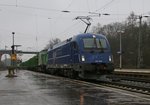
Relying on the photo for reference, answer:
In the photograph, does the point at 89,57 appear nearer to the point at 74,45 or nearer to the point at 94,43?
the point at 94,43

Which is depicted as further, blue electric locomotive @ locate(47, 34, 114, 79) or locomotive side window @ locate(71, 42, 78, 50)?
locomotive side window @ locate(71, 42, 78, 50)

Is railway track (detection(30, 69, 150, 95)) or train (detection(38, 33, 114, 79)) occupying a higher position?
train (detection(38, 33, 114, 79))

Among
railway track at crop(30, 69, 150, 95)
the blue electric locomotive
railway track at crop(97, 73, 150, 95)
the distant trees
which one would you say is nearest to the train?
the blue electric locomotive

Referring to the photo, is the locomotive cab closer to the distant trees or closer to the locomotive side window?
the locomotive side window

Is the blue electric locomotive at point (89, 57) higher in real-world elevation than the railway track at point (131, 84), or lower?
higher

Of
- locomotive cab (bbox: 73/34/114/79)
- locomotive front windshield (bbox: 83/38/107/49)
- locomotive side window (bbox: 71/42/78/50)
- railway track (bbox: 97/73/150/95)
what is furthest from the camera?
locomotive side window (bbox: 71/42/78/50)

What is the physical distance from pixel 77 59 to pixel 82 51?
0.78m

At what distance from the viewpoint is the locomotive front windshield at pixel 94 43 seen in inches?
1130

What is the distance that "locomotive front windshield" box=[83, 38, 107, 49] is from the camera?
28.7m

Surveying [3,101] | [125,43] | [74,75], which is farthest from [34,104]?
[125,43]

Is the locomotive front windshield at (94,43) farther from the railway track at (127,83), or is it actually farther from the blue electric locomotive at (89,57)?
the railway track at (127,83)

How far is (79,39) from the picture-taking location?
29.0 metres

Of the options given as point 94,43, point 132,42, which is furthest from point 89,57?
point 132,42

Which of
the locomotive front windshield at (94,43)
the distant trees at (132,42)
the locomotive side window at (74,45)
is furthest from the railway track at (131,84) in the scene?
the distant trees at (132,42)
